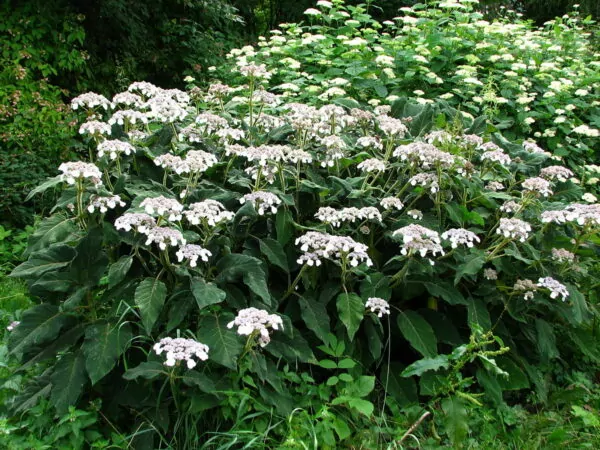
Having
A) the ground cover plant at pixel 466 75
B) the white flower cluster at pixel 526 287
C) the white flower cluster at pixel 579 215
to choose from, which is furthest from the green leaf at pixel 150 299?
the ground cover plant at pixel 466 75

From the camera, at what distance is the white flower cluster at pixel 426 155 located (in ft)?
9.07

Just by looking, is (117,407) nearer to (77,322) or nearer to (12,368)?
(77,322)

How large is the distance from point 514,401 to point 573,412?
0.36 m

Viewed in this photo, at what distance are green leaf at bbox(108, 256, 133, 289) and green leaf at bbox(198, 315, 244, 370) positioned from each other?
14.3 inches

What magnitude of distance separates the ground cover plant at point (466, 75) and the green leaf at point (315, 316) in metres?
2.87

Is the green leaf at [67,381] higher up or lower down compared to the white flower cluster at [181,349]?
lower down

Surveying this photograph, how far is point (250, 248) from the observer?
2752 mm

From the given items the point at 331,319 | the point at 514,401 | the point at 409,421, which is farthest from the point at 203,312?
the point at 514,401

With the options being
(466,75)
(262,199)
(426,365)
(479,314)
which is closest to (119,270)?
(262,199)

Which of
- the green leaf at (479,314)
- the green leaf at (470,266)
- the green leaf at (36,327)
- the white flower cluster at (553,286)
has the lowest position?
the green leaf at (479,314)

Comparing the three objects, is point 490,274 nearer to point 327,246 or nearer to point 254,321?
point 327,246

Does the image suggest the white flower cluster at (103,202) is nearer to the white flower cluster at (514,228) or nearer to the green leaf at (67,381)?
the green leaf at (67,381)

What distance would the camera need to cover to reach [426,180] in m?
2.83

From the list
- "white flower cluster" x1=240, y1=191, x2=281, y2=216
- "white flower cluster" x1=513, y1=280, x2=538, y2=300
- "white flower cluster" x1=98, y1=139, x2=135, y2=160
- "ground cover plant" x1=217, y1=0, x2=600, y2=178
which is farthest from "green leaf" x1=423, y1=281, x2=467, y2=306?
"ground cover plant" x1=217, y1=0, x2=600, y2=178
